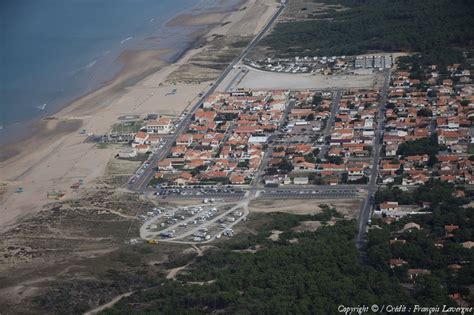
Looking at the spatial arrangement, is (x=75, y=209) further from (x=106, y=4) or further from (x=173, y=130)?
(x=106, y=4)

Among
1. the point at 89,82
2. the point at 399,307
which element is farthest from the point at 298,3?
the point at 399,307

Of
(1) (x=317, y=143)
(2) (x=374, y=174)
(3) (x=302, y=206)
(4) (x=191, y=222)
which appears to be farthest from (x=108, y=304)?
(1) (x=317, y=143)

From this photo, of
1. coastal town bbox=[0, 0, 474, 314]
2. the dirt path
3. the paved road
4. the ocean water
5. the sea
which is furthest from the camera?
the ocean water

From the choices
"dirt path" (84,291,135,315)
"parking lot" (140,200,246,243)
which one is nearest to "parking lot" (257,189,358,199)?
"parking lot" (140,200,246,243)

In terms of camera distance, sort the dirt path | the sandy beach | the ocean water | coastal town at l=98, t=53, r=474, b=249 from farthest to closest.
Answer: the ocean water, the sandy beach, coastal town at l=98, t=53, r=474, b=249, the dirt path

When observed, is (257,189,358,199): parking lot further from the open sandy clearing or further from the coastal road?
the coastal road

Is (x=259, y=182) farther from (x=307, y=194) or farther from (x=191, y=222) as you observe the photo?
(x=191, y=222)

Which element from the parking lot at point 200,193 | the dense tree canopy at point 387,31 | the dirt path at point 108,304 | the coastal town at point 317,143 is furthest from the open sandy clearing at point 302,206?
the dense tree canopy at point 387,31
